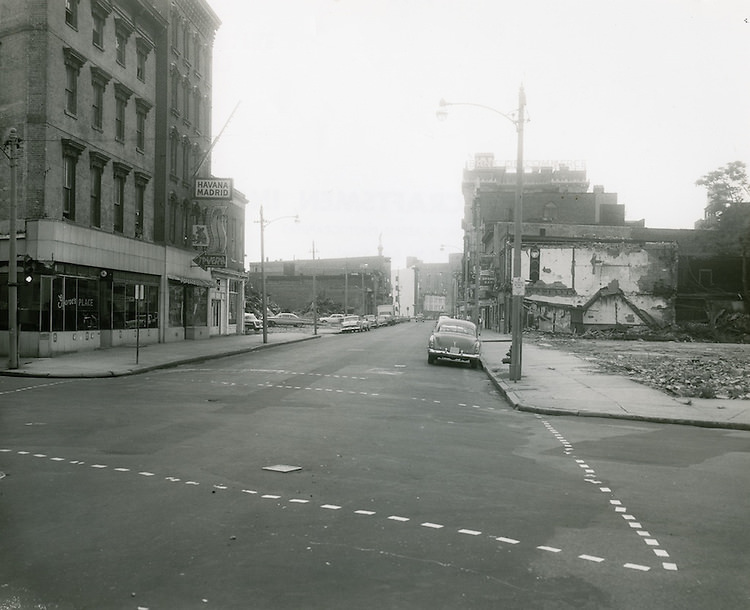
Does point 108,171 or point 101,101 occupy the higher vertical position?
point 101,101

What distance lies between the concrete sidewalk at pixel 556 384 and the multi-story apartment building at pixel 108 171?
98.3 inches

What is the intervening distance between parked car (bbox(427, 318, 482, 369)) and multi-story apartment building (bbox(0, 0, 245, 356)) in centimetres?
1083

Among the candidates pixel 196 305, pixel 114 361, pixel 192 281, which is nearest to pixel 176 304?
pixel 192 281

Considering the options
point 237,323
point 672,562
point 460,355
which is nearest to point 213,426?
point 672,562

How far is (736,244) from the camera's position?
61281 mm

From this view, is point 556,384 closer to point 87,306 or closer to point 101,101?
point 87,306

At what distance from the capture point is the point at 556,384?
20797 mm

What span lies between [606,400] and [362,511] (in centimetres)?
Result: 1157

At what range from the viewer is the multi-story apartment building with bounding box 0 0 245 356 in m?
27.4

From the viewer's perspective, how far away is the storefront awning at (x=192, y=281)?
1593 inches

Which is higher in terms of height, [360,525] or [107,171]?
[107,171]

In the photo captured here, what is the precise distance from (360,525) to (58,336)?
24769mm

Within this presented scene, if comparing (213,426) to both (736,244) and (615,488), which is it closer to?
(615,488)

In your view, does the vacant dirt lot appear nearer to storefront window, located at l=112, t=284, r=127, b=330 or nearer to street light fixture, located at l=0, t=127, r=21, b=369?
street light fixture, located at l=0, t=127, r=21, b=369
